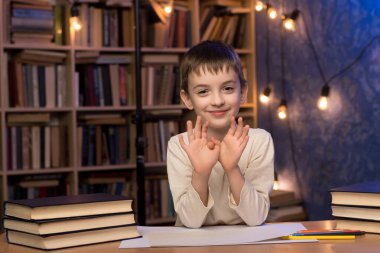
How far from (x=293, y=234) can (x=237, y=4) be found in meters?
3.40

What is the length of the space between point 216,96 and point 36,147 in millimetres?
2529

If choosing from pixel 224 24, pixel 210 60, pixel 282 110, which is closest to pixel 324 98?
pixel 282 110

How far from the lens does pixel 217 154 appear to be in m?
1.49

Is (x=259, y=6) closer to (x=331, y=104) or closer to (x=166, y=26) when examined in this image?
(x=166, y=26)

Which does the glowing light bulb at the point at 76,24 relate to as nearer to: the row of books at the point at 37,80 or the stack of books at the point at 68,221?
the row of books at the point at 37,80

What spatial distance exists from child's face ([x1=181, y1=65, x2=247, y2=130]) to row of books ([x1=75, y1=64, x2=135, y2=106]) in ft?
8.09

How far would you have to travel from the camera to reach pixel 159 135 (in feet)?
14.1

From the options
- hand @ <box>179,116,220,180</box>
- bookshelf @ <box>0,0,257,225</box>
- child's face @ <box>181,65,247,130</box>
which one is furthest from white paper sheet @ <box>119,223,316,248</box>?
bookshelf @ <box>0,0,257,225</box>

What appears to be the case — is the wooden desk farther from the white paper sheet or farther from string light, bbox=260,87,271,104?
string light, bbox=260,87,271,104

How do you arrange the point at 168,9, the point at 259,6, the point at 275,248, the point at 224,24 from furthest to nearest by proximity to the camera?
the point at 224,24 → the point at 259,6 → the point at 168,9 → the point at 275,248

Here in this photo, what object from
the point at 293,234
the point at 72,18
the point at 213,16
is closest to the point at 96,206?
the point at 293,234

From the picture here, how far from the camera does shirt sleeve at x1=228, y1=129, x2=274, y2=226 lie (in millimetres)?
1588

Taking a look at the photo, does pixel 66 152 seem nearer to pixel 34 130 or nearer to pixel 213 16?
pixel 34 130

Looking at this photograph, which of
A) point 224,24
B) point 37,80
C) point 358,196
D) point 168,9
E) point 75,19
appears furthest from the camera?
point 224,24
